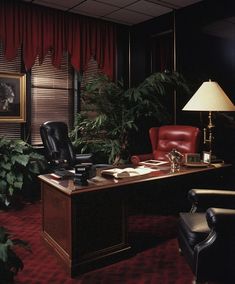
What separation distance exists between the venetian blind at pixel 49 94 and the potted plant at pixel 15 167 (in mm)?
663

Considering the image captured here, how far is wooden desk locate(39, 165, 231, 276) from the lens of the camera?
7.22ft

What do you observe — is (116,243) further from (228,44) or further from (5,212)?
(228,44)

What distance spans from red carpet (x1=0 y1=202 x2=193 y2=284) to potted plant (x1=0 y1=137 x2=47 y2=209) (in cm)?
54

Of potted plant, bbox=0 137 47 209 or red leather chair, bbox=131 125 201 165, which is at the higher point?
red leather chair, bbox=131 125 201 165

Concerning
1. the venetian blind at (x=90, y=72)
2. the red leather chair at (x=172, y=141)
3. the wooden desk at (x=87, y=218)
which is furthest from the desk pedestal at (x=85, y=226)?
the venetian blind at (x=90, y=72)

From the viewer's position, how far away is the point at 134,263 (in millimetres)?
2422

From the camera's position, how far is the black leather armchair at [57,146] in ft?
13.4

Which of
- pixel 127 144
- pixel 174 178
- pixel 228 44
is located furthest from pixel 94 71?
pixel 174 178

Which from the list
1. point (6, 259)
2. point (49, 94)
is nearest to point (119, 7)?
point (49, 94)

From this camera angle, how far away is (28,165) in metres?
4.01

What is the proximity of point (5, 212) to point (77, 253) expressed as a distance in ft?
6.03

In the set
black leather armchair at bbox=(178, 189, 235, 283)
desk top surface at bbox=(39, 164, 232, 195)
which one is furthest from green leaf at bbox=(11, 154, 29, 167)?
black leather armchair at bbox=(178, 189, 235, 283)

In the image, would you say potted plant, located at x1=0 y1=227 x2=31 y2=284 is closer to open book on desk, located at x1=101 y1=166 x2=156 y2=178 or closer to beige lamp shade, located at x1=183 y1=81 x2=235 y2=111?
open book on desk, located at x1=101 y1=166 x2=156 y2=178

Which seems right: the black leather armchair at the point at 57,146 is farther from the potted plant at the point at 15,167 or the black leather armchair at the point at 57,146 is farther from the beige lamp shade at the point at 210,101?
the beige lamp shade at the point at 210,101
